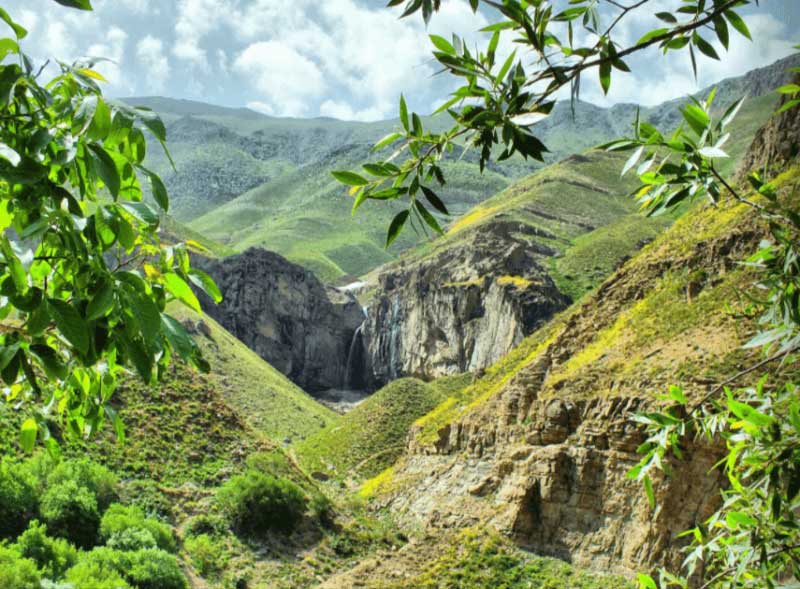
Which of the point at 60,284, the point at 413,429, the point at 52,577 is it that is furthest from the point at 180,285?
the point at 413,429

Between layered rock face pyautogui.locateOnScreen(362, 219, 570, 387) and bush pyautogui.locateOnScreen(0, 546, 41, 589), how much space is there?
45790 millimetres

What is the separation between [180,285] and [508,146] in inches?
37.8

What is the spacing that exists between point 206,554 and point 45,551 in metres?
6.35

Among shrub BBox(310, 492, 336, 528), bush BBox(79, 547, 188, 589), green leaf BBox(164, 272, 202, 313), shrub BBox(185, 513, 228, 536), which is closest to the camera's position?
green leaf BBox(164, 272, 202, 313)

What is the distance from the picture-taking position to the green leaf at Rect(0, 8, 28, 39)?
1.38 meters

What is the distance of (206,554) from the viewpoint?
1908 cm

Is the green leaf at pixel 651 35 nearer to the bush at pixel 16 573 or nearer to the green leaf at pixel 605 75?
the green leaf at pixel 605 75

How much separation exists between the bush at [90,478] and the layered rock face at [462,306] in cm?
3923

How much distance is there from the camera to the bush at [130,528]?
16.0 m

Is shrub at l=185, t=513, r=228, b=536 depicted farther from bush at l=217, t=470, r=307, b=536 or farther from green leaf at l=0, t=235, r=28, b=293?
green leaf at l=0, t=235, r=28, b=293

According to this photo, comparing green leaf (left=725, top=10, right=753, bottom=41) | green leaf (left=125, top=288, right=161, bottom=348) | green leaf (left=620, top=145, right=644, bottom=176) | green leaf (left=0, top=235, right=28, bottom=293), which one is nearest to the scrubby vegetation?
green leaf (left=0, top=235, right=28, bottom=293)

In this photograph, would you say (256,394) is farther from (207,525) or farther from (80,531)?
(80,531)

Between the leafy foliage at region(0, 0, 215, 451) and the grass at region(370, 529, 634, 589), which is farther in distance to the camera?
the grass at region(370, 529, 634, 589)

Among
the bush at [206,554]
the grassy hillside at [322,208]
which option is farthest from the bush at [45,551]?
the grassy hillside at [322,208]
